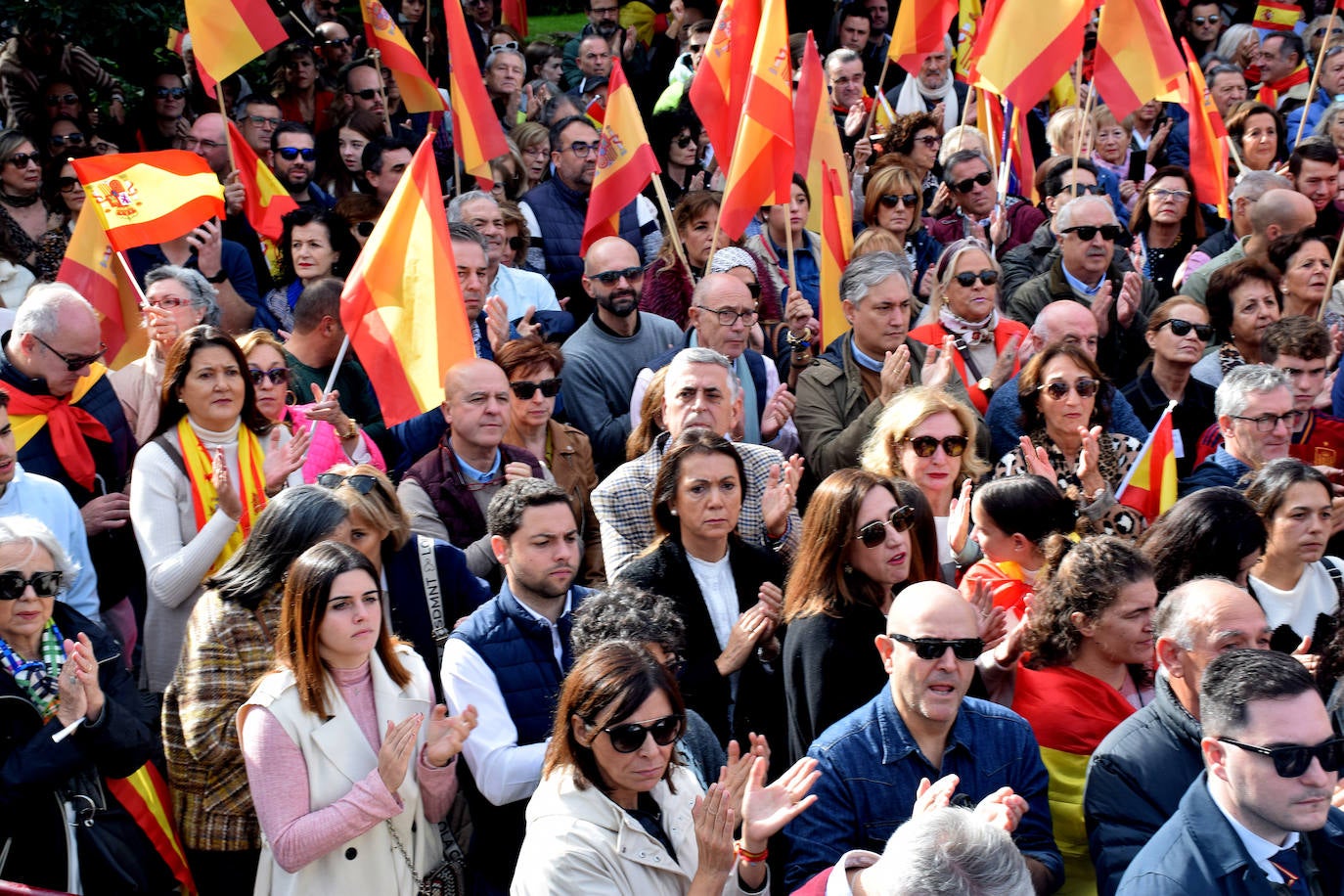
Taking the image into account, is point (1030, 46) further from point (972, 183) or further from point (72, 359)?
point (72, 359)

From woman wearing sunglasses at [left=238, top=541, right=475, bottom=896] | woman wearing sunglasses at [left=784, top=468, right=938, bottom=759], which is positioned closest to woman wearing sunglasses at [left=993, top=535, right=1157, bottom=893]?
woman wearing sunglasses at [left=784, top=468, right=938, bottom=759]

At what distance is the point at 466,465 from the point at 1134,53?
536cm

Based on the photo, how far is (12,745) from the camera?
476cm

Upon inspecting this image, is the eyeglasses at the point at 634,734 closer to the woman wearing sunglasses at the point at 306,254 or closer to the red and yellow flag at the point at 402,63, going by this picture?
the woman wearing sunglasses at the point at 306,254

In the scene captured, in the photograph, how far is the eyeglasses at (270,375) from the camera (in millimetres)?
6512

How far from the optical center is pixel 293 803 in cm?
460

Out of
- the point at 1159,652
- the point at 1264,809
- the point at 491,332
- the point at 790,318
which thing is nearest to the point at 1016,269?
the point at 790,318

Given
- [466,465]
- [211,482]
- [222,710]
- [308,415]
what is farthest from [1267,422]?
[222,710]

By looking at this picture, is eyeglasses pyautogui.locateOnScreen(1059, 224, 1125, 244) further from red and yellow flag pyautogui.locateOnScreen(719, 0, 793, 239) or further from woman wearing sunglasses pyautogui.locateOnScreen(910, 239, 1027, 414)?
red and yellow flag pyautogui.locateOnScreen(719, 0, 793, 239)

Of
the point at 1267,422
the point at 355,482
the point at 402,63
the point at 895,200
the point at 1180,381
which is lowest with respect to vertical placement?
the point at 1180,381

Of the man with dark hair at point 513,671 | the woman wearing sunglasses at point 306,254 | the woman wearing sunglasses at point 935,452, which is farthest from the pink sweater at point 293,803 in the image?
the woman wearing sunglasses at point 306,254

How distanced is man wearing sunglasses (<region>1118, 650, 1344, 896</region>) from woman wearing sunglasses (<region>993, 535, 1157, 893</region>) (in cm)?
88

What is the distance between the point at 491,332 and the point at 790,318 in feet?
5.66

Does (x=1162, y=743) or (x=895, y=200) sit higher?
(x=1162, y=743)
